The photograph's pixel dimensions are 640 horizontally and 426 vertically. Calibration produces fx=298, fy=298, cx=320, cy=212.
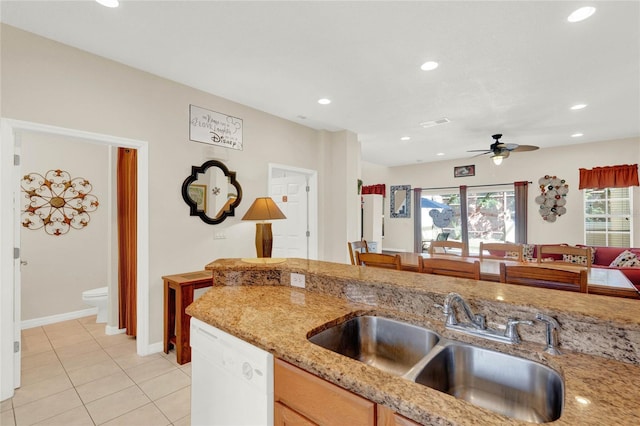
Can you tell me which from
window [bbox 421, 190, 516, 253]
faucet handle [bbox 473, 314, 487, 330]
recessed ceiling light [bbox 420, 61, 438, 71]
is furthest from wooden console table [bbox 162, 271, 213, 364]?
window [bbox 421, 190, 516, 253]

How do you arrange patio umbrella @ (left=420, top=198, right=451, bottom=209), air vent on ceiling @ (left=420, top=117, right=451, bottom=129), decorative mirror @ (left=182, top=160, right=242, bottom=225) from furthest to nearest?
patio umbrella @ (left=420, top=198, right=451, bottom=209), air vent on ceiling @ (left=420, top=117, right=451, bottom=129), decorative mirror @ (left=182, top=160, right=242, bottom=225)

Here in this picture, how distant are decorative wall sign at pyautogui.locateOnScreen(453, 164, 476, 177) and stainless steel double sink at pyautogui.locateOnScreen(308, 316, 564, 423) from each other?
6.24 metres

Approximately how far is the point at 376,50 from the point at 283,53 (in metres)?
0.76

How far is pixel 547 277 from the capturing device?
74.4 inches

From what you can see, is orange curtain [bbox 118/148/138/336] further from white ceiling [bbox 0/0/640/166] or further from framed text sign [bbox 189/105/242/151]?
white ceiling [bbox 0/0/640/166]

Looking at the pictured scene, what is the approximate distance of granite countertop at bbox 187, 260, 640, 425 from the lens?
0.71 meters

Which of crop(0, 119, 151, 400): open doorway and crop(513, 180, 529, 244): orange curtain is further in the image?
crop(513, 180, 529, 244): orange curtain

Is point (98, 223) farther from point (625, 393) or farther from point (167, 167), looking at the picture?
point (625, 393)

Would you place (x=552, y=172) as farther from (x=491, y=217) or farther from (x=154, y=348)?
(x=154, y=348)

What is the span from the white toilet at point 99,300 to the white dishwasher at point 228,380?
281 centimetres

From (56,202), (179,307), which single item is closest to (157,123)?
(179,307)

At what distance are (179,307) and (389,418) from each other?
91.3 inches

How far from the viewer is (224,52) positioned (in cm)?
246

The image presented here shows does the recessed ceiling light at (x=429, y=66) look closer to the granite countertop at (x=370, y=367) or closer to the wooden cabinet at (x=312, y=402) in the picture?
the granite countertop at (x=370, y=367)
